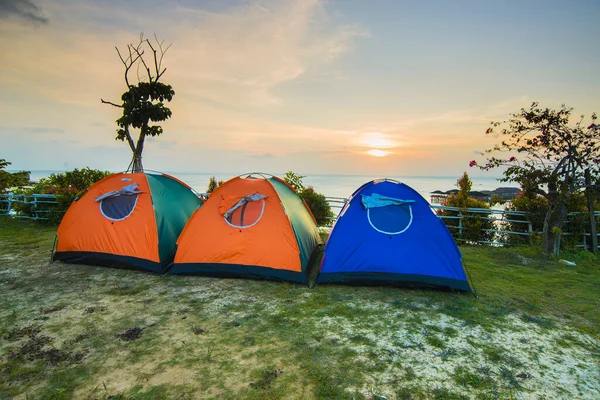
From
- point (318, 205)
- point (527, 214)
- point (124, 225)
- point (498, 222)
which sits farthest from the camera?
point (318, 205)

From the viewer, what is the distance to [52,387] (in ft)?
8.68

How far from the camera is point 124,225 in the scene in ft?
19.1

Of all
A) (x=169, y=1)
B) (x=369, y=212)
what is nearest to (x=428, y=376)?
(x=369, y=212)

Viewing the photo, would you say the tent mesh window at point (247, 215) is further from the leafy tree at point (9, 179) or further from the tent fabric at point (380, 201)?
the leafy tree at point (9, 179)

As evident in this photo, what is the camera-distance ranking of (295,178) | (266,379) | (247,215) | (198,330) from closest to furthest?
1. (266,379)
2. (198,330)
3. (247,215)
4. (295,178)

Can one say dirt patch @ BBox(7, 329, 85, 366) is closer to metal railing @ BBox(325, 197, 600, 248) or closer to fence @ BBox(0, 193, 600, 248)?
fence @ BBox(0, 193, 600, 248)

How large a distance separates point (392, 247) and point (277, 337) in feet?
7.83

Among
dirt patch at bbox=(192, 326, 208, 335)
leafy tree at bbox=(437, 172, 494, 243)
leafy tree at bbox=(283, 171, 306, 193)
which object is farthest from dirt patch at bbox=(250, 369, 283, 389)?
leafy tree at bbox=(283, 171, 306, 193)

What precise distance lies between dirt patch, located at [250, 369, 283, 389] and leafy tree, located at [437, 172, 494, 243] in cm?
708

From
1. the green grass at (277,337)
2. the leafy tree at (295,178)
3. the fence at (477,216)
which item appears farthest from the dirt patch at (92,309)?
the leafy tree at (295,178)

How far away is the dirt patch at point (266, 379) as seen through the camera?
269 centimetres

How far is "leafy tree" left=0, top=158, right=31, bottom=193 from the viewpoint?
11.6 m

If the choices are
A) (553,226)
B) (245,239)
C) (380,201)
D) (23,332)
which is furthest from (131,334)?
(553,226)

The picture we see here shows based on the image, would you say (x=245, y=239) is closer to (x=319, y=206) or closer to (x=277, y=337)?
(x=277, y=337)
